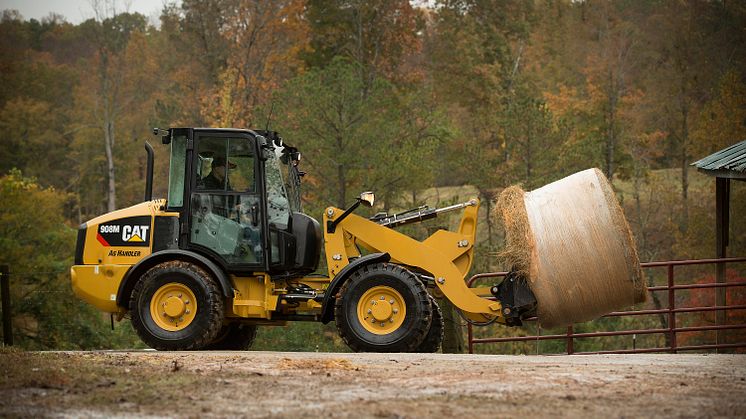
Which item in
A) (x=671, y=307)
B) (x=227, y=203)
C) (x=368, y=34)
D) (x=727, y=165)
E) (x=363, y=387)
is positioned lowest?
(x=363, y=387)

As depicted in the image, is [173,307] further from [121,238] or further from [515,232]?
[515,232]

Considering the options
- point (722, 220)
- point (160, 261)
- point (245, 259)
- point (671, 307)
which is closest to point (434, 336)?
point (245, 259)

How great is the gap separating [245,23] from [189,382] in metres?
34.9

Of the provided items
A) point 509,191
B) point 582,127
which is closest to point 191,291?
point 509,191

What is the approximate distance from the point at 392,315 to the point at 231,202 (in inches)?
90.3

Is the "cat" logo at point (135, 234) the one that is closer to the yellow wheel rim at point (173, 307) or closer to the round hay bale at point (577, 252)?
the yellow wheel rim at point (173, 307)

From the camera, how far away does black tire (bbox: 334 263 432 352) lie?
12336 mm

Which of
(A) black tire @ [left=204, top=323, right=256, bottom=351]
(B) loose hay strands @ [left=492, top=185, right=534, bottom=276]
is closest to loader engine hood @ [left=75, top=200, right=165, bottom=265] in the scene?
(A) black tire @ [left=204, top=323, right=256, bottom=351]

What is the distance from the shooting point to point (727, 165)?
15.2m

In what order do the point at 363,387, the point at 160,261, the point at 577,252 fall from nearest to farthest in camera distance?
the point at 363,387
the point at 577,252
the point at 160,261

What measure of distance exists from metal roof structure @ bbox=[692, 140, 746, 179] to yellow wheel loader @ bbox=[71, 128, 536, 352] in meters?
4.23

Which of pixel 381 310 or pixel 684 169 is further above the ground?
pixel 684 169

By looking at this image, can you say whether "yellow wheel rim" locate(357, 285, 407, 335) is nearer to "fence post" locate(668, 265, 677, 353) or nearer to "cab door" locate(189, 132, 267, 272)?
"cab door" locate(189, 132, 267, 272)

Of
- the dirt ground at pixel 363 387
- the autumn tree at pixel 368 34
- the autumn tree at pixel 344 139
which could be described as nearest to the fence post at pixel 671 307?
the dirt ground at pixel 363 387
